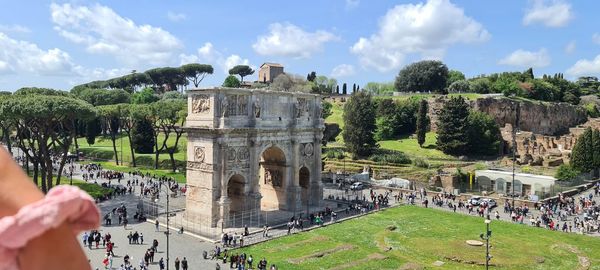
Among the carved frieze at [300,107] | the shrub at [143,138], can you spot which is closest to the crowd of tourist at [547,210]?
the carved frieze at [300,107]

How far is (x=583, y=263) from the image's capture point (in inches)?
1205

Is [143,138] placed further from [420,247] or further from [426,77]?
[426,77]

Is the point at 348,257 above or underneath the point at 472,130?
underneath

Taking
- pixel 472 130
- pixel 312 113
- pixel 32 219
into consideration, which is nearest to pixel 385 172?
pixel 472 130

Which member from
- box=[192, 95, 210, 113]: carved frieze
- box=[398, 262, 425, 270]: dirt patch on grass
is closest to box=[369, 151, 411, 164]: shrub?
box=[192, 95, 210, 113]: carved frieze

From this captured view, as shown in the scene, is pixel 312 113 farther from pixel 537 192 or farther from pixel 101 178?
pixel 101 178

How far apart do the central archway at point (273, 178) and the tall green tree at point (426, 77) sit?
67629mm

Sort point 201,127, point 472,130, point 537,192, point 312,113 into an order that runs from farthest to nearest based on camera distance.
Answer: point 472,130, point 537,192, point 312,113, point 201,127

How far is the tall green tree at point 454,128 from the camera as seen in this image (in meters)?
69.8

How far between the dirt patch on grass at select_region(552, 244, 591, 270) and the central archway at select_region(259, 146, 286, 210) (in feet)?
67.6

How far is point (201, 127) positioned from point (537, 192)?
1355 inches

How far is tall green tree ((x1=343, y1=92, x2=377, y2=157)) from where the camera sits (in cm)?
6988

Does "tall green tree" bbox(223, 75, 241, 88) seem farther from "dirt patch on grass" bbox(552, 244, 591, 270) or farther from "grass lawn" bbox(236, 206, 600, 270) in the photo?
"dirt patch on grass" bbox(552, 244, 591, 270)

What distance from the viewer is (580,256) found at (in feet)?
105
